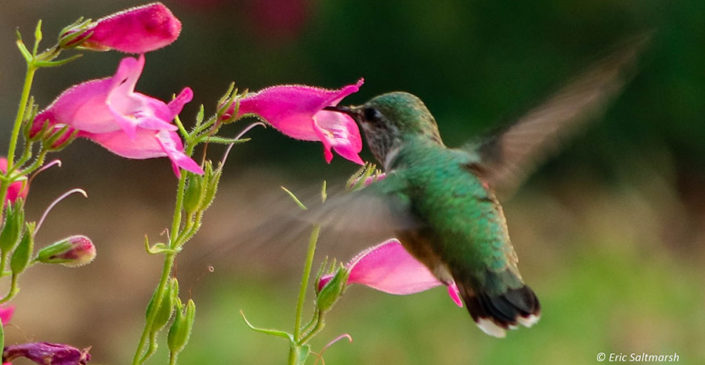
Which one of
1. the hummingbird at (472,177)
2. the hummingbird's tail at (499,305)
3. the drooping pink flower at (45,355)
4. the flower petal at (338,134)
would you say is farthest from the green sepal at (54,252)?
the hummingbird's tail at (499,305)

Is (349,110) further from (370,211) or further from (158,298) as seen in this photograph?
(158,298)

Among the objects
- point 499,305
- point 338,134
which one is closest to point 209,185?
point 338,134

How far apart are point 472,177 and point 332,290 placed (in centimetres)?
48

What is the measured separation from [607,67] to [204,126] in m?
0.69

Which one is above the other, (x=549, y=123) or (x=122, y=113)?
(x=122, y=113)

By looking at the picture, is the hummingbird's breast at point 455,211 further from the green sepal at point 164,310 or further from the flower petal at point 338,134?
the green sepal at point 164,310

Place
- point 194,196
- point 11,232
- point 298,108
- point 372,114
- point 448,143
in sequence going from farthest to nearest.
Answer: point 448,143
point 372,114
point 298,108
point 194,196
point 11,232

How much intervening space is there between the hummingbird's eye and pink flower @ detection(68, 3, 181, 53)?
0.45 metres

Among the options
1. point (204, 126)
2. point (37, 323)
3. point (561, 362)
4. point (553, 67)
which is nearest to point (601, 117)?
point (553, 67)

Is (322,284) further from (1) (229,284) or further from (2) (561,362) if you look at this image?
(1) (229,284)

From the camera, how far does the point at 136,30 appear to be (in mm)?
1384

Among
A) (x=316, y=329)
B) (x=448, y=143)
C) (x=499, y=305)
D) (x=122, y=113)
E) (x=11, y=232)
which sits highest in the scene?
(x=122, y=113)

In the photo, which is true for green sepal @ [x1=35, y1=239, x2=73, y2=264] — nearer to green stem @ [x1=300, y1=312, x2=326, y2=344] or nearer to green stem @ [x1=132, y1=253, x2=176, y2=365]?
green stem @ [x1=132, y1=253, x2=176, y2=365]

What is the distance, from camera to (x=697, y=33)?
586 centimetres
